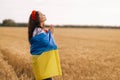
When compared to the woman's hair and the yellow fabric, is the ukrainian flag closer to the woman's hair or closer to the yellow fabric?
the yellow fabric

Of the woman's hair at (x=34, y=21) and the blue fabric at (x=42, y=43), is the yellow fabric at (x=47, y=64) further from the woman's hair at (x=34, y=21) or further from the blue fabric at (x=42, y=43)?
the woman's hair at (x=34, y=21)

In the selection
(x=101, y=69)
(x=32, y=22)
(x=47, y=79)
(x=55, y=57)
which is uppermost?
(x=32, y=22)

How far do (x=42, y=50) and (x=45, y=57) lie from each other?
124mm

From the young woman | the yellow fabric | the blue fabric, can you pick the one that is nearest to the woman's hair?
the young woman

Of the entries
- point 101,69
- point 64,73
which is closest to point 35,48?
point 64,73

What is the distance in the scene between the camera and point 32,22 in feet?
18.1

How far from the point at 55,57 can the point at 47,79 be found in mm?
382

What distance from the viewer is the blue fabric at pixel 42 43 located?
545cm

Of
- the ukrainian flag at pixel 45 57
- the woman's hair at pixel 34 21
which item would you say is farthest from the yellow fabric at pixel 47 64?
the woman's hair at pixel 34 21

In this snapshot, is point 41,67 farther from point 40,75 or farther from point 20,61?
point 20,61

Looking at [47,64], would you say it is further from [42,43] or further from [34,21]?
[34,21]

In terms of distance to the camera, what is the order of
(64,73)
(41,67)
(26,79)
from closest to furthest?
(41,67), (26,79), (64,73)

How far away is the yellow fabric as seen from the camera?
5.49 meters

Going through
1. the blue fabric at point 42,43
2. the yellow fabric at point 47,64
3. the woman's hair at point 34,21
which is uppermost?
the woman's hair at point 34,21
